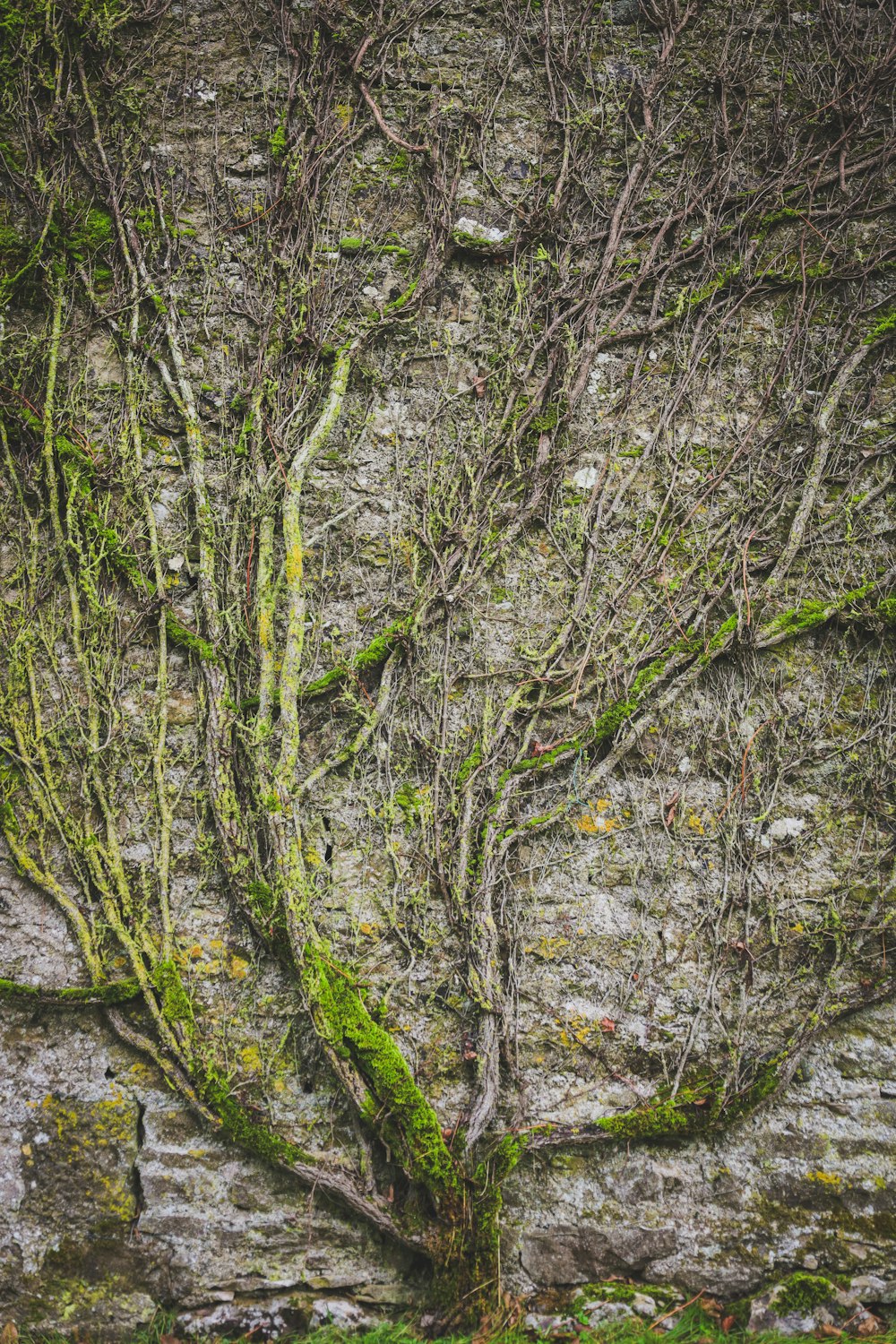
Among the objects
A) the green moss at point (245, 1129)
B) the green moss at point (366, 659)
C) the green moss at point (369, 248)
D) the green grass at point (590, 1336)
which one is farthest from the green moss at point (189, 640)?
the green grass at point (590, 1336)

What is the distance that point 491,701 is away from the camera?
3.08 metres

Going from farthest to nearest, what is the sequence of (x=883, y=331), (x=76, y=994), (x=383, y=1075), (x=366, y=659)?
(x=883, y=331)
(x=366, y=659)
(x=76, y=994)
(x=383, y=1075)

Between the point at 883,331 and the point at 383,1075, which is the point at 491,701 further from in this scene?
the point at 883,331

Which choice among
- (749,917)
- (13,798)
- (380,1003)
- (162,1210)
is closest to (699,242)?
(749,917)

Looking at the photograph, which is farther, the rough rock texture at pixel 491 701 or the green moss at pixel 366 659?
the green moss at pixel 366 659

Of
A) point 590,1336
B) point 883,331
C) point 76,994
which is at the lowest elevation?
point 590,1336

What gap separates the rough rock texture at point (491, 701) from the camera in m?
2.73

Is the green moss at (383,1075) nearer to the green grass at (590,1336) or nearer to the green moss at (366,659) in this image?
the green grass at (590,1336)

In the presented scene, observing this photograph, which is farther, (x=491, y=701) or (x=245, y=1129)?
(x=491, y=701)

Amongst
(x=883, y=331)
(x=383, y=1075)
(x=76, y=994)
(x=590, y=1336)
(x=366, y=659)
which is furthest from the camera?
(x=883, y=331)

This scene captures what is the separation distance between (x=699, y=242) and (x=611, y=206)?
0.43 m

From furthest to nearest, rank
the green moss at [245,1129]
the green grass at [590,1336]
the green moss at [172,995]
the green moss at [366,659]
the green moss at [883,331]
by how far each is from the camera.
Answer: the green moss at [883,331]
the green moss at [366,659]
the green moss at [172,995]
the green moss at [245,1129]
the green grass at [590,1336]

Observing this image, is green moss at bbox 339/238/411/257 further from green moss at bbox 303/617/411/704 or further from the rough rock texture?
green moss at bbox 303/617/411/704

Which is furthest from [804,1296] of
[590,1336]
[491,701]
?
[491,701]
